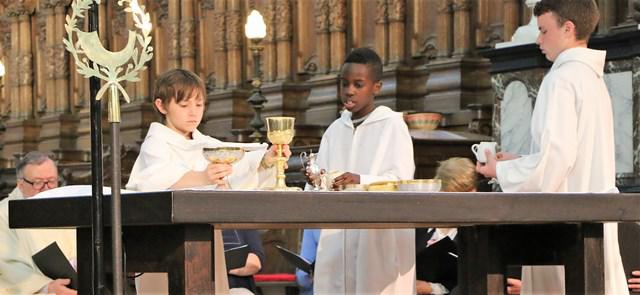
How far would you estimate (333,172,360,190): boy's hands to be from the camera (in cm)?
585

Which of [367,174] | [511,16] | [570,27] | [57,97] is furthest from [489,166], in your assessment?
[57,97]

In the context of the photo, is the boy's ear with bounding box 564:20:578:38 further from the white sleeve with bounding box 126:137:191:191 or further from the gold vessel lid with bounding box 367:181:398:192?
the white sleeve with bounding box 126:137:191:191

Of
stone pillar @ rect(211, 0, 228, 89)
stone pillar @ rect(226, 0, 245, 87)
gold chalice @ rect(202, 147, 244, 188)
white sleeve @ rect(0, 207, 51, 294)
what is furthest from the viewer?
stone pillar @ rect(211, 0, 228, 89)

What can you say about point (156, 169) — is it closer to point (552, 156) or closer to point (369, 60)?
point (369, 60)

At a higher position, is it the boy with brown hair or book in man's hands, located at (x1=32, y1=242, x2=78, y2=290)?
the boy with brown hair

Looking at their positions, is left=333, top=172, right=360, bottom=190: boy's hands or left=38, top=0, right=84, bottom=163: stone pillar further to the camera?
left=38, top=0, right=84, bottom=163: stone pillar

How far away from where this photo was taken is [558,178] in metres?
5.67

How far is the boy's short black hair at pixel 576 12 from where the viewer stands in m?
5.85

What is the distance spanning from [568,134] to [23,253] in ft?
10.0

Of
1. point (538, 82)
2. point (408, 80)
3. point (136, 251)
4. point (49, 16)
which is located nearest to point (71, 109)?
point (49, 16)

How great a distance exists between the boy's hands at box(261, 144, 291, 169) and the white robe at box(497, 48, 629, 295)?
885 mm

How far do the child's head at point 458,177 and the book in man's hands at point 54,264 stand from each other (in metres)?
2.03

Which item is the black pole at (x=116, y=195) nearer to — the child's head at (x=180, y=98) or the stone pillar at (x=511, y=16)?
the child's head at (x=180, y=98)

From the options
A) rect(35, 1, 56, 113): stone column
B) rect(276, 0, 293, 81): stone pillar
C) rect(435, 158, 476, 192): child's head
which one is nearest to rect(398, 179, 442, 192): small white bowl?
rect(435, 158, 476, 192): child's head
